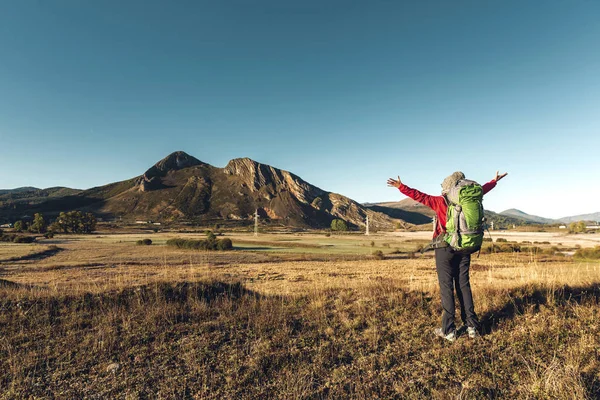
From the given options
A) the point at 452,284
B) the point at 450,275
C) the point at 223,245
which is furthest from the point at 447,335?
the point at 223,245

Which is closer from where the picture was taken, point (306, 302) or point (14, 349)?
point (14, 349)

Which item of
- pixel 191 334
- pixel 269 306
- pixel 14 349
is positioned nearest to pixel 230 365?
pixel 191 334

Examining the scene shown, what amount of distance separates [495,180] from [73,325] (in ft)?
31.8

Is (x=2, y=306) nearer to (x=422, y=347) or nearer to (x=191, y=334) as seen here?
(x=191, y=334)

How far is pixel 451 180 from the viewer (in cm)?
548

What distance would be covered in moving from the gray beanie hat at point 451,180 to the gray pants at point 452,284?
118 cm

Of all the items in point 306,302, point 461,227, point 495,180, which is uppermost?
point 495,180

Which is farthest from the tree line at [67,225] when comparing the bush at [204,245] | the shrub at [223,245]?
the shrub at [223,245]

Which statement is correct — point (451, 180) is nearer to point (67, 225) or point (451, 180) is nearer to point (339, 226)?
point (67, 225)

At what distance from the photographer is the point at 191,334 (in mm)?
5500

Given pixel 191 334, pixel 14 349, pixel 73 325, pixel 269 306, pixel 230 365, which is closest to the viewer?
pixel 230 365

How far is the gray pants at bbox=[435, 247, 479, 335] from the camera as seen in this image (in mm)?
5148

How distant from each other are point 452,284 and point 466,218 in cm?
129

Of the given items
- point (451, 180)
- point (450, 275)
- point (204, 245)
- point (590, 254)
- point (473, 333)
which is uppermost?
point (451, 180)
